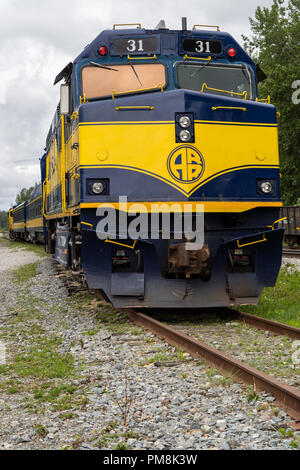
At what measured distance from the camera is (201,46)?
7332mm

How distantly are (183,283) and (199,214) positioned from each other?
2.95 feet

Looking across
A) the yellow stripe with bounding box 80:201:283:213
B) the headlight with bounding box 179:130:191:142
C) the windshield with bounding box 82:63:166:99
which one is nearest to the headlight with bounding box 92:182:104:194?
the yellow stripe with bounding box 80:201:283:213

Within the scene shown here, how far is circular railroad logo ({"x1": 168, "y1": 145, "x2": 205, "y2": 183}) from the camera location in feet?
21.0

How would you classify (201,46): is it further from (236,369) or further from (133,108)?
(236,369)

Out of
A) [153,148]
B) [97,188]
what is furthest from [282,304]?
[97,188]

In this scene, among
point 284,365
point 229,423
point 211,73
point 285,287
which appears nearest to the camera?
point 229,423

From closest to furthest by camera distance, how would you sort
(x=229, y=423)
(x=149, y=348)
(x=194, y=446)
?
(x=194, y=446) → (x=229, y=423) → (x=149, y=348)

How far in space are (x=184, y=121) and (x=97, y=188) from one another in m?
1.36

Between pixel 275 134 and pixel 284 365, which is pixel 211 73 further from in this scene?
pixel 284 365

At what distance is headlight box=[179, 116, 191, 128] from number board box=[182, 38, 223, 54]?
4.63 feet

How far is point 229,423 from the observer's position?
3396 mm

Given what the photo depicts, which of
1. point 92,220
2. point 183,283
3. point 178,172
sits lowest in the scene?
point 183,283

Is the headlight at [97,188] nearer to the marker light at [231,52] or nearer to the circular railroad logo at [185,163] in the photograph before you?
the circular railroad logo at [185,163]

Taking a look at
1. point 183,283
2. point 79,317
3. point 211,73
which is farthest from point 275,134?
point 79,317
